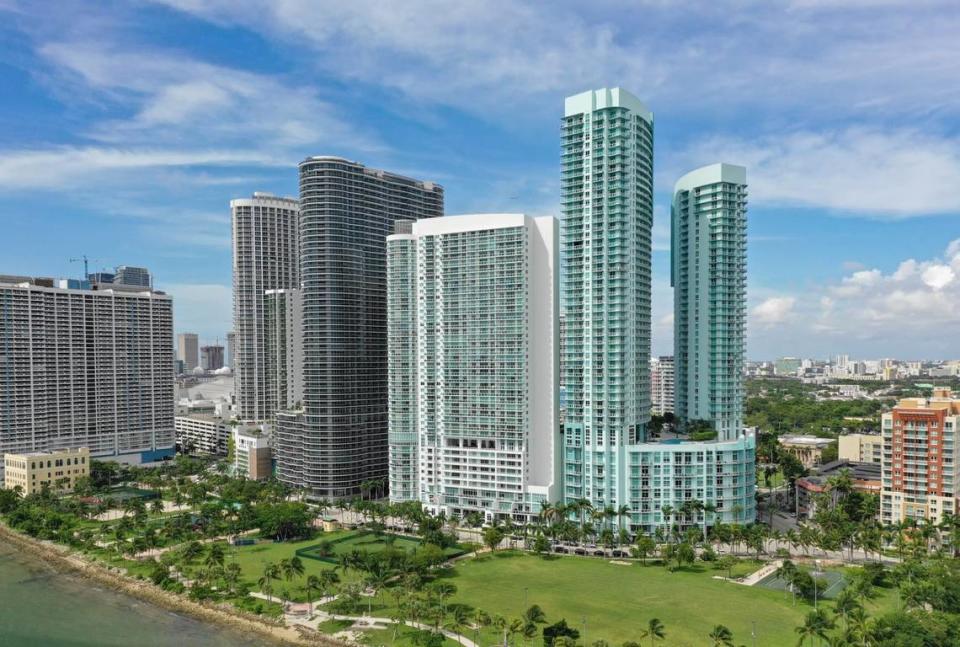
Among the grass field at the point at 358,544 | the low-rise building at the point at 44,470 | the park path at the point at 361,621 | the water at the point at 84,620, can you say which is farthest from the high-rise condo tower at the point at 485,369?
the low-rise building at the point at 44,470

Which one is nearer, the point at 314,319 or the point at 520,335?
the point at 520,335

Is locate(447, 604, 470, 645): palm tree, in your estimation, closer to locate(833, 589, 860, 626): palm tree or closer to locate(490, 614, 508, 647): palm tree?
locate(490, 614, 508, 647): palm tree

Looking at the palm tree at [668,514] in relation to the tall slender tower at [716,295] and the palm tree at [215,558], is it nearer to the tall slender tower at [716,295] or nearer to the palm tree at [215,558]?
the tall slender tower at [716,295]

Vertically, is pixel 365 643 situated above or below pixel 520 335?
below

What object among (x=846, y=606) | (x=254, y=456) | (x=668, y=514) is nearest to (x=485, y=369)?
(x=668, y=514)

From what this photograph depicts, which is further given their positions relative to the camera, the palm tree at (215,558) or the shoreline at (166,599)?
the palm tree at (215,558)

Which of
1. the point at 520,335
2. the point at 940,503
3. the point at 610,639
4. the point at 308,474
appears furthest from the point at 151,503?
the point at 940,503

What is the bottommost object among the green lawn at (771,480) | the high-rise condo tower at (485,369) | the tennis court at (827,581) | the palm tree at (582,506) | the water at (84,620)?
the green lawn at (771,480)

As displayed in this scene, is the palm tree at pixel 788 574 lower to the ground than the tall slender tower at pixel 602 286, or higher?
lower

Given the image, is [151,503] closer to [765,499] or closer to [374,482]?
[374,482]
